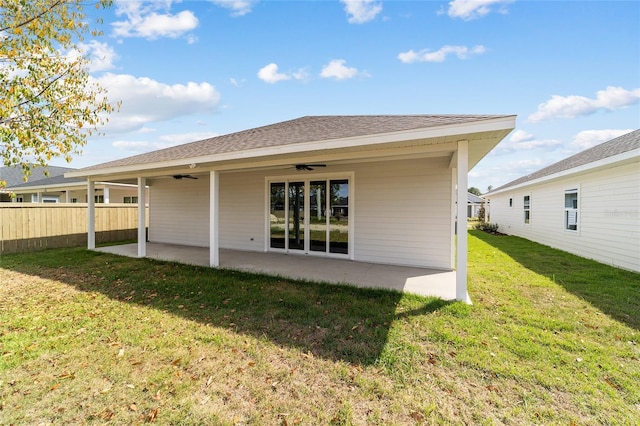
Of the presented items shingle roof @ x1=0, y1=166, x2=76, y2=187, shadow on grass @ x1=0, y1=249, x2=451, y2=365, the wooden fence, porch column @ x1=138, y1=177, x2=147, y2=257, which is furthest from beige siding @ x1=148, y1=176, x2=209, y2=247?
shingle roof @ x1=0, y1=166, x2=76, y2=187

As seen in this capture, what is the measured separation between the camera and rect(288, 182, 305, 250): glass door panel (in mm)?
8625

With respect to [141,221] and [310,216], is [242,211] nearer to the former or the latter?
Result: [310,216]

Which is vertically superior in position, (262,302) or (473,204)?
(473,204)

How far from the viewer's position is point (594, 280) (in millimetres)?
6086

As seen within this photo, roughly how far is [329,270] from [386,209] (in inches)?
87.2

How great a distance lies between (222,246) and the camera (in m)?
10.1

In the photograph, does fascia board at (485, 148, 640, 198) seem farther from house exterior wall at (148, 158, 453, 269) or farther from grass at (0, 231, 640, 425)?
house exterior wall at (148, 158, 453, 269)

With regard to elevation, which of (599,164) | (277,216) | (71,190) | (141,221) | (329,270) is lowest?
(329,270)

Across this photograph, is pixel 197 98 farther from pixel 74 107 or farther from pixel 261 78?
pixel 74 107

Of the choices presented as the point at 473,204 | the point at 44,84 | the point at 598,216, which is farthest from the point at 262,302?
the point at 473,204

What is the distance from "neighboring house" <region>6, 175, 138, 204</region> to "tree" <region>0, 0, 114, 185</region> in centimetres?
1026

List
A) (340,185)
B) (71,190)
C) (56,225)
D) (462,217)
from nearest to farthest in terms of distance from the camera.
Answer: (462,217)
(340,185)
(56,225)
(71,190)

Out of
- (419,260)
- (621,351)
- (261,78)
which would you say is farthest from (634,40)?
(261,78)

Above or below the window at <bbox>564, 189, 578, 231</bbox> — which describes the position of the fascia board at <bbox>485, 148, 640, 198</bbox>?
above
